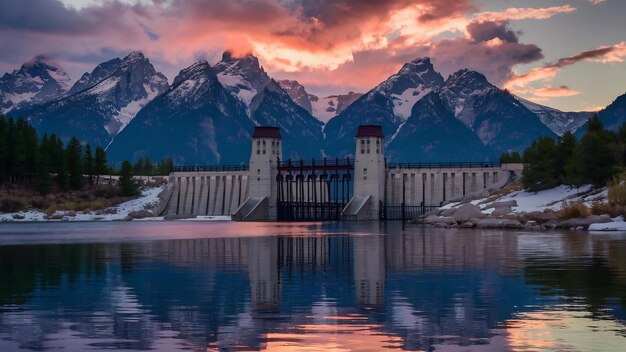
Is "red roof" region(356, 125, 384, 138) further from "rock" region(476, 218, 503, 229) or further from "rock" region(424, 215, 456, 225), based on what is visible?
"rock" region(476, 218, 503, 229)

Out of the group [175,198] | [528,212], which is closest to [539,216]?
[528,212]

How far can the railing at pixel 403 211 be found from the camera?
513ft

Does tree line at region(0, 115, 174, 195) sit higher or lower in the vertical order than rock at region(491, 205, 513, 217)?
higher

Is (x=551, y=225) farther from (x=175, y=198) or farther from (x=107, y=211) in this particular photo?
(x=175, y=198)

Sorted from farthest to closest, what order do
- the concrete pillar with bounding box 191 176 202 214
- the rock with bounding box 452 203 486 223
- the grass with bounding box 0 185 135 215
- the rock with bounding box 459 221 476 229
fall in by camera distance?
1. the concrete pillar with bounding box 191 176 202 214
2. the grass with bounding box 0 185 135 215
3. the rock with bounding box 452 203 486 223
4. the rock with bounding box 459 221 476 229

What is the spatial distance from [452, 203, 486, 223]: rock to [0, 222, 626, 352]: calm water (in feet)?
174

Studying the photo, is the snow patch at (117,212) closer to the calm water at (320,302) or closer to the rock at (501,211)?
the rock at (501,211)

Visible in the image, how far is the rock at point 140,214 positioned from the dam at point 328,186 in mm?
6073

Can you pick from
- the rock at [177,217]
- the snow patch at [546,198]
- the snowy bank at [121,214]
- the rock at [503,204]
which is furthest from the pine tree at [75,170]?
the rock at [503,204]

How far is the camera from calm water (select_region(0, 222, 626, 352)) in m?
22.5

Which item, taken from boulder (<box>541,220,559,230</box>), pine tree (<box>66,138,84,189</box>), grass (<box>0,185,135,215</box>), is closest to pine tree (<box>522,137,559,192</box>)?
boulder (<box>541,220,559,230</box>)

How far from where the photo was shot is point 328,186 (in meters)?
163

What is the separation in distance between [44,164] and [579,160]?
4182 inches

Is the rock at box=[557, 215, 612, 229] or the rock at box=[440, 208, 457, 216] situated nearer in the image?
the rock at box=[557, 215, 612, 229]
